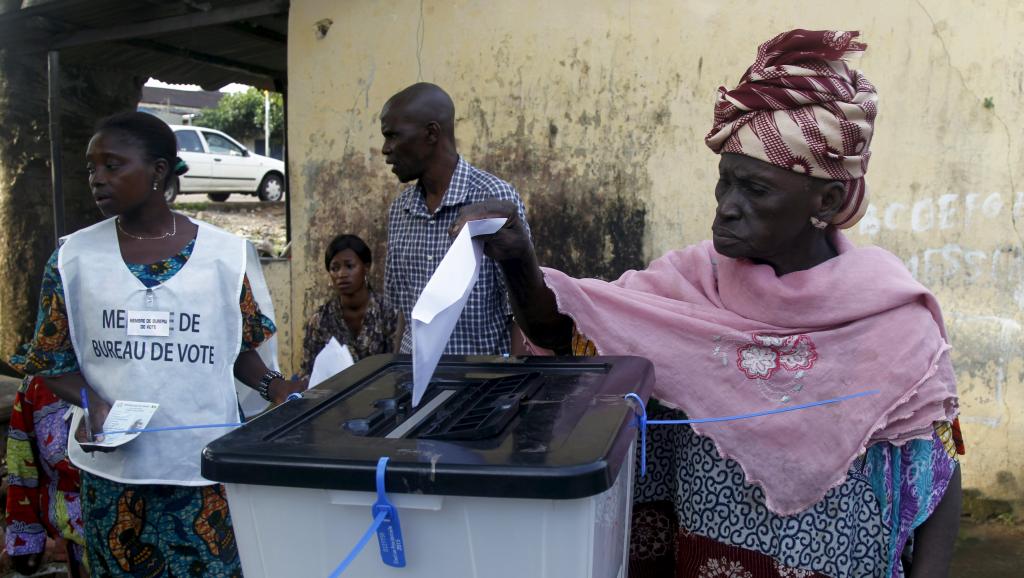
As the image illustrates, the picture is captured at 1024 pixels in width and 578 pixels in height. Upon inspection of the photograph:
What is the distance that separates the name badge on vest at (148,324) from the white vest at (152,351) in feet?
0.05

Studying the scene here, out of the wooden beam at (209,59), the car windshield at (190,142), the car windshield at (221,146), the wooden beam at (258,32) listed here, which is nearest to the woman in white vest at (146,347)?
the wooden beam at (258,32)

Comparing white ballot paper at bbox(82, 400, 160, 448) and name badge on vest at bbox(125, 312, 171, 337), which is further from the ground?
name badge on vest at bbox(125, 312, 171, 337)

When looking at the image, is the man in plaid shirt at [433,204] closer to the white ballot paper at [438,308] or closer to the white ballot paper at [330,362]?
the white ballot paper at [330,362]

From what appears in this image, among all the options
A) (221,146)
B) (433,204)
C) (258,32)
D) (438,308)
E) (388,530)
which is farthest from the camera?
(221,146)

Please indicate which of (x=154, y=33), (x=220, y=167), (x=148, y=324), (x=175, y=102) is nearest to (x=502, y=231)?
(x=148, y=324)

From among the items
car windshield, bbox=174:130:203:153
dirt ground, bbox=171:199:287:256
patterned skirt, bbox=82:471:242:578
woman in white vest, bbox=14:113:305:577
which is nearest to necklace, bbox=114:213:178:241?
woman in white vest, bbox=14:113:305:577

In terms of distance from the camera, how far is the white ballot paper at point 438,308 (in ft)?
3.76

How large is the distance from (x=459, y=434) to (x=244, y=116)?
96.4 ft

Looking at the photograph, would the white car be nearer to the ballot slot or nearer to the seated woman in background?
the seated woman in background

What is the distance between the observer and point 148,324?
7.68 ft

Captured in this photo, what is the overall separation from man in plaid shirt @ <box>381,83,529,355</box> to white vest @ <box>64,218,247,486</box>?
2.50 feet

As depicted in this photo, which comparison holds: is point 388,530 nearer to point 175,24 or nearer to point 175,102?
point 175,24

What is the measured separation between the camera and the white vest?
2.34m

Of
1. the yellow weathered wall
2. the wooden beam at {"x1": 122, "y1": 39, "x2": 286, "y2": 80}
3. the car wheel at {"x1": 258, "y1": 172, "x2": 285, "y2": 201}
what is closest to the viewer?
the yellow weathered wall
